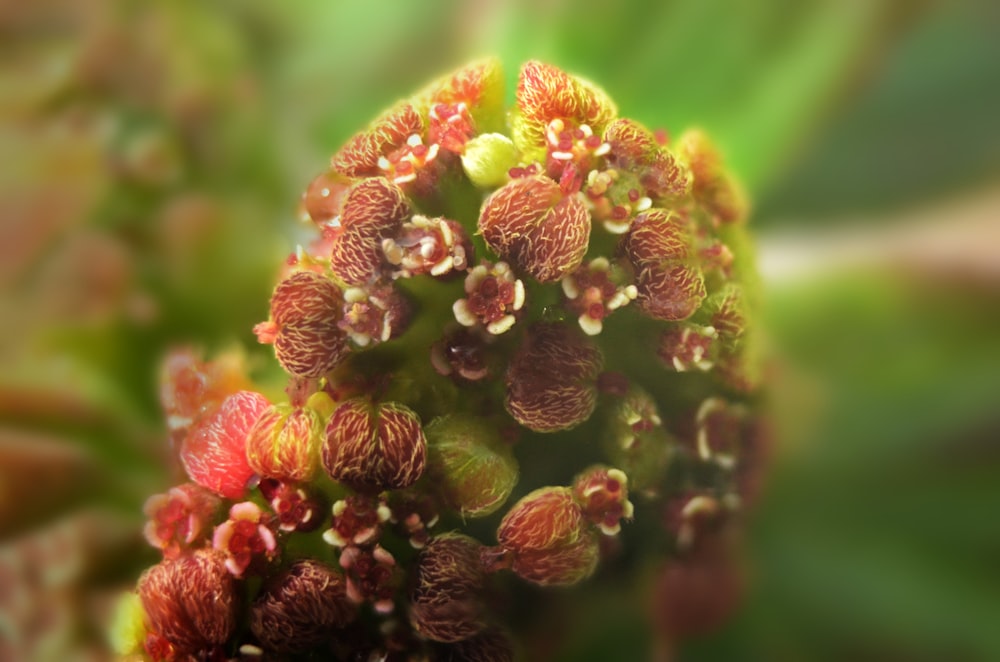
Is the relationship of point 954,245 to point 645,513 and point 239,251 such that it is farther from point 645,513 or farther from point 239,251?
point 239,251

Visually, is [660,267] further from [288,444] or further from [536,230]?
[288,444]

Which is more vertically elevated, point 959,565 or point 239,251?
point 239,251

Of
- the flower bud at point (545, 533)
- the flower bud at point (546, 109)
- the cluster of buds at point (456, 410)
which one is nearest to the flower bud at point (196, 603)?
the cluster of buds at point (456, 410)

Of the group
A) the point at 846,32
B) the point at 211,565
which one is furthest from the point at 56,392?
the point at 846,32


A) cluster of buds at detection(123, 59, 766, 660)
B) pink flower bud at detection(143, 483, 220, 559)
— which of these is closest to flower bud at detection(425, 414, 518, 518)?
cluster of buds at detection(123, 59, 766, 660)

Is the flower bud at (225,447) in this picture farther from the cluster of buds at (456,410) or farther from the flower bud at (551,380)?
the flower bud at (551,380)

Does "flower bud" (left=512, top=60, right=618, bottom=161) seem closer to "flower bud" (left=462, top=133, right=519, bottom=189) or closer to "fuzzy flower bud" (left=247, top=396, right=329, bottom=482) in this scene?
"flower bud" (left=462, top=133, right=519, bottom=189)
